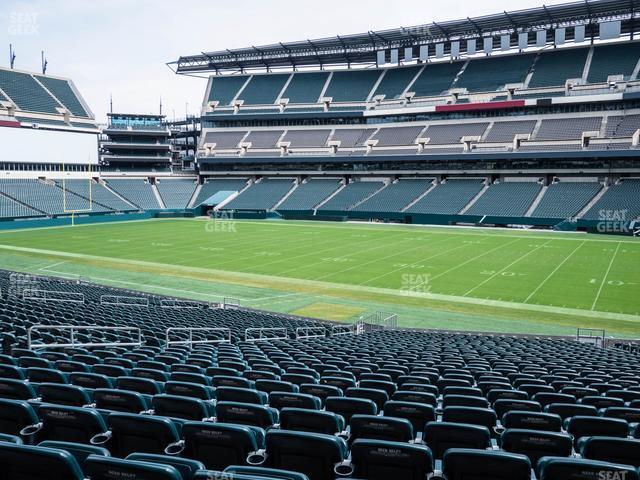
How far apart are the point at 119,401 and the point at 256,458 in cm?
205

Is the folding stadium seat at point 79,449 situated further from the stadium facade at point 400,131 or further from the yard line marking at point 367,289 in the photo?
the stadium facade at point 400,131

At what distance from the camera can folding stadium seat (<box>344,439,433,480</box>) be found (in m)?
3.87

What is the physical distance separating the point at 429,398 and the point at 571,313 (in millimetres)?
20228

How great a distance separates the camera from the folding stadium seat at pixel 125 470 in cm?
301

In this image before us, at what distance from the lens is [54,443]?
3.68 metres

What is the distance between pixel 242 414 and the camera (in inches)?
209

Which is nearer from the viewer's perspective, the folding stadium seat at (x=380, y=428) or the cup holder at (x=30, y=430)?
the cup holder at (x=30, y=430)

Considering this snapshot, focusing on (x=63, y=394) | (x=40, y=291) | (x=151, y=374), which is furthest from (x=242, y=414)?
(x=40, y=291)

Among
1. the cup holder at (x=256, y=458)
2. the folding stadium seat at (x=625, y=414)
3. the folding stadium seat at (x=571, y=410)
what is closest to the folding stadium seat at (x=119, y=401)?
the cup holder at (x=256, y=458)

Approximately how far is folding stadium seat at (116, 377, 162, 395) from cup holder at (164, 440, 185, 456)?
2096mm

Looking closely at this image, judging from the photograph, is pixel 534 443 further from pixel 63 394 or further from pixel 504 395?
pixel 63 394

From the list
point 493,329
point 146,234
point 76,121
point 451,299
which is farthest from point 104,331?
point 76,121

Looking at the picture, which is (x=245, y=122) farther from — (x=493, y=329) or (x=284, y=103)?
(x=493, y=329)

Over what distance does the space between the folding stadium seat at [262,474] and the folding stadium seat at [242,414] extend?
186 cm
